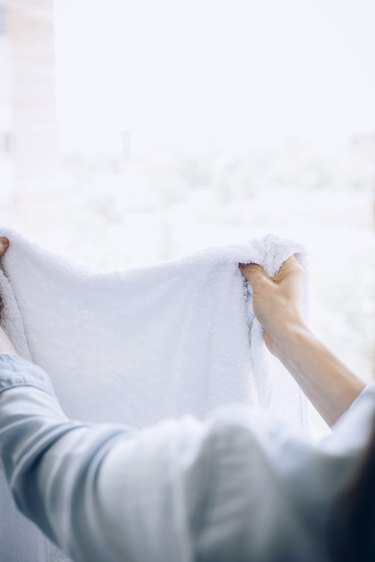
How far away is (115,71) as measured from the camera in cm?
102

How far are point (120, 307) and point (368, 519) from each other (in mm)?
442

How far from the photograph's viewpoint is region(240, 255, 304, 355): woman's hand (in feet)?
2.07

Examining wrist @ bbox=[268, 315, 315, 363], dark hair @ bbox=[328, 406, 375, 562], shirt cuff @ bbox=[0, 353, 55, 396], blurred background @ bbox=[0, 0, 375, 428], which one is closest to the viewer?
dark hair @ bbox=[328, 406, 375, 562]

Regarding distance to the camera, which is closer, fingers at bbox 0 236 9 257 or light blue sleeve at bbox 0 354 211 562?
light blue sleeve at bbox 0 354 211 562

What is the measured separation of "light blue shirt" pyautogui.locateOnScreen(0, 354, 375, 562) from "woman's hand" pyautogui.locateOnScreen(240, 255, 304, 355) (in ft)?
0.72

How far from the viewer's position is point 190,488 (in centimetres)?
34

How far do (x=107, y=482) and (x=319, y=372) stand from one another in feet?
1.07

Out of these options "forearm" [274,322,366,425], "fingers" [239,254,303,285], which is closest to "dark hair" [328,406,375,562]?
"forearm" [274,322,366,425]

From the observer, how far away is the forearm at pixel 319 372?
568 mm

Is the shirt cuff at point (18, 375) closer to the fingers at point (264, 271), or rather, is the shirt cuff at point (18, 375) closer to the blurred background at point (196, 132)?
the fingers at point (264, 271)

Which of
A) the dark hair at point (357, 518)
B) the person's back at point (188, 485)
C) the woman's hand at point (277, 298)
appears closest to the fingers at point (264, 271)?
the woman's hand at point (277, 298)

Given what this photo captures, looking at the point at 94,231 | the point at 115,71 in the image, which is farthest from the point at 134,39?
the point at 94,231

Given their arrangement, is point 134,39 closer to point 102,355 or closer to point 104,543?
point 102,355

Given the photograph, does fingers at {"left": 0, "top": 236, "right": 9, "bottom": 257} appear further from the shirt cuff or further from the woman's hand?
the woman's hand
